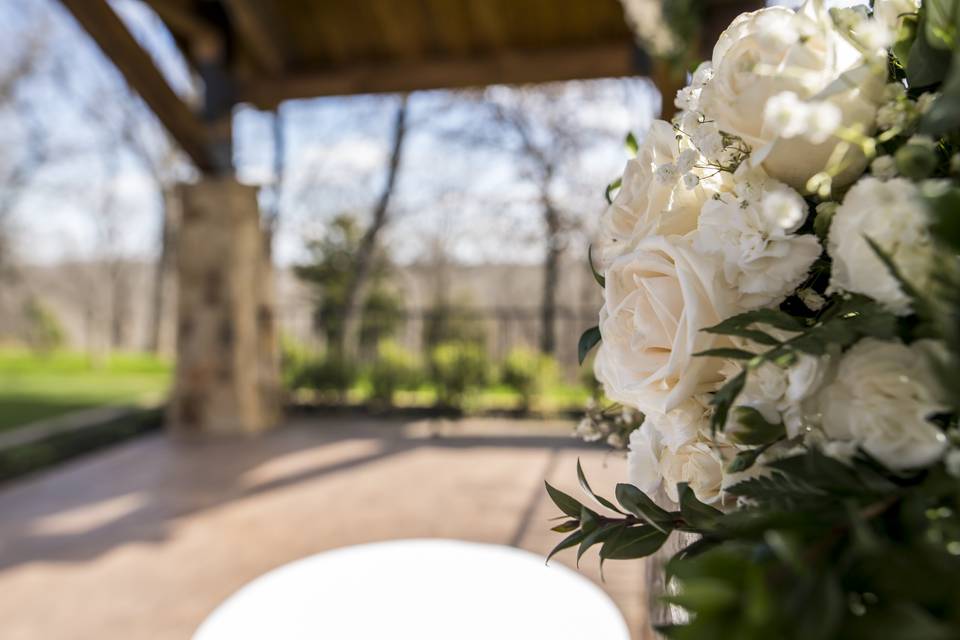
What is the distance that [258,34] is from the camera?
4.67 meters

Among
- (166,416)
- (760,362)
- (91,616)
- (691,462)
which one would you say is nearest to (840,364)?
(760,362)

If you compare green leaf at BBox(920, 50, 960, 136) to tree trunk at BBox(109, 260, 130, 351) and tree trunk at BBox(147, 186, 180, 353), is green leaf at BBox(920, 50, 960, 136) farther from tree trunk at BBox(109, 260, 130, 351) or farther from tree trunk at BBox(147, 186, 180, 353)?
tree trunk at BBox(109, 260, 130, 351)

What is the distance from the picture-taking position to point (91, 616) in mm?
2521

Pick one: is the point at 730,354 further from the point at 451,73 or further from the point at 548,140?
the point at 548,140

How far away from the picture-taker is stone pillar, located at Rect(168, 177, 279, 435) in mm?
5266

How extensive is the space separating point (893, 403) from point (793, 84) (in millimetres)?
196

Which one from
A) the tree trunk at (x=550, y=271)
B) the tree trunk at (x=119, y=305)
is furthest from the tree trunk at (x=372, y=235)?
the tree trunk at (x=119, y=305)

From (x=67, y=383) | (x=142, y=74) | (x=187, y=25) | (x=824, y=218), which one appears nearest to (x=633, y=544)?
(x=824, y=218)

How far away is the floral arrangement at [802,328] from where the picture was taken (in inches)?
11.6

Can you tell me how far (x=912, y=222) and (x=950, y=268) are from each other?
0.04 m

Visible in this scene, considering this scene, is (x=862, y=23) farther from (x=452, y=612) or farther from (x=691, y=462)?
(x=452, y=612)

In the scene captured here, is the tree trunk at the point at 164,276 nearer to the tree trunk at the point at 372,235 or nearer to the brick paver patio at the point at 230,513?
the tree trunk at the point at 372,235

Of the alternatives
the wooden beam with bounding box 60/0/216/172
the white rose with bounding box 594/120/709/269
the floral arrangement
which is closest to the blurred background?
the wooden beam with bounding box 60/0/216/172

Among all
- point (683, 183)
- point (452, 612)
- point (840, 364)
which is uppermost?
point (683, 183)
